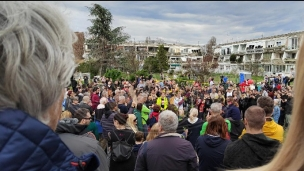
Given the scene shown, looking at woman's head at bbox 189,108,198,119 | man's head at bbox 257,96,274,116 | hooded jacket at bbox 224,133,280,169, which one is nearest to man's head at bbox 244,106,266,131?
hooded jacket at bbox 224,133,280,169

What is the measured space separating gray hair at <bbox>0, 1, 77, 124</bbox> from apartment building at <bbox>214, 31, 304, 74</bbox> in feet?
155

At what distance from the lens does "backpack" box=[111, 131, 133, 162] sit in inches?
162

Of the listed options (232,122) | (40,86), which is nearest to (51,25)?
(40,86)

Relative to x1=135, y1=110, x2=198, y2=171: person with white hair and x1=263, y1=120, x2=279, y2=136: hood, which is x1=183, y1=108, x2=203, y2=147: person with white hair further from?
x1=135, y1=110, x2=198, y2=171: person with white hair

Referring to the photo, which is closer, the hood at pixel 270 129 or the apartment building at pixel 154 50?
the hood at pixel 270 129

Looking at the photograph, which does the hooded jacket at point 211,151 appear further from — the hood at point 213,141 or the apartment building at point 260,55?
the apartment building at point 260,55

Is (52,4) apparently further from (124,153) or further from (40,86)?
(124,153)

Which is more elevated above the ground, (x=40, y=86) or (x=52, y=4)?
(x=52, y=4)

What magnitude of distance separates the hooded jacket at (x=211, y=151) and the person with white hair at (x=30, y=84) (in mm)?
3157

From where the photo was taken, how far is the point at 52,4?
815 mm

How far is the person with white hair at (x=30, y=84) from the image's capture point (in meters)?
0.75

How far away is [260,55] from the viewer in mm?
67250

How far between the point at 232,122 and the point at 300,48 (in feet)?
18.3

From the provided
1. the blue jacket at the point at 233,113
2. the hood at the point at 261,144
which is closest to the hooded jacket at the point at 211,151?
the hood at the point at 261,144
